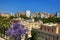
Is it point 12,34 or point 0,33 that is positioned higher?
point 12,34

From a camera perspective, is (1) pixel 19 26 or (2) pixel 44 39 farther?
(2) pixel 44 39

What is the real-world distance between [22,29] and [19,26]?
12 cm

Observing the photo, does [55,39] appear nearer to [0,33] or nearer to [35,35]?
[35,35]

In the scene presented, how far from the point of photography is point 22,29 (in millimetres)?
4695

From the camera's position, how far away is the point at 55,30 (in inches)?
597

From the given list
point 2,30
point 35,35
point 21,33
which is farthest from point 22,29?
point 2,30

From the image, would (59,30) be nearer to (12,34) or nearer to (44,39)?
(44,39)

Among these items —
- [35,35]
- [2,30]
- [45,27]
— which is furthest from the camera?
[2,30]

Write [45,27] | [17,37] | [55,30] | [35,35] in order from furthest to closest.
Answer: [45,27], [55,30], [35,35], [17,37]

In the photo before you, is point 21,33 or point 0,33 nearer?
point 21,33

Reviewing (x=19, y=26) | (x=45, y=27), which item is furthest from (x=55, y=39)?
(x=19, y=26)

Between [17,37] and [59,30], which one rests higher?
[17,37]

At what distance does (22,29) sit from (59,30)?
35.8 ft

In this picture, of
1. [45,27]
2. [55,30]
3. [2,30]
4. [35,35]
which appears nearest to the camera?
[35,35]
